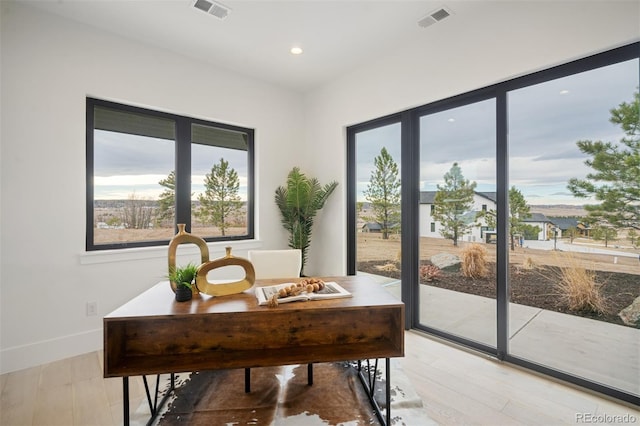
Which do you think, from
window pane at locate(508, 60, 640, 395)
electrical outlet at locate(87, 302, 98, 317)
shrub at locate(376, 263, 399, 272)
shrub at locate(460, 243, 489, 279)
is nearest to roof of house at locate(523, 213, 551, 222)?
window pane at locate(508, 60, 640, 395)

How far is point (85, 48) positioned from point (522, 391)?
4375mm

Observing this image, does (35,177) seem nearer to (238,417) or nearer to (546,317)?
(238,417)

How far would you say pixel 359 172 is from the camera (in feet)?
12.3

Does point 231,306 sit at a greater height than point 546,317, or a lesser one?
greater

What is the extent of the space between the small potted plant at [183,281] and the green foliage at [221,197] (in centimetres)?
193

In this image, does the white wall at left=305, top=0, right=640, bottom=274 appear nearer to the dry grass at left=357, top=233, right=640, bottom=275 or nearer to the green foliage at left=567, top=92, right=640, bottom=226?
the dry grass at left=357, top=233, right=640, bottom=275

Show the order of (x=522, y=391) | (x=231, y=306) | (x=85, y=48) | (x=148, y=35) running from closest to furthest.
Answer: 1. (x=231, y=306)
2. (x=522, y=391)
3. (x=85, y=48)
4. (x=148, y=35)

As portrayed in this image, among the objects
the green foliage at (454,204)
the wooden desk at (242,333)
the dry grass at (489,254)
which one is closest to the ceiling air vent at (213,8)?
the wooden desk at (242,333)

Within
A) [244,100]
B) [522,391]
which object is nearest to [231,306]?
[522,391]

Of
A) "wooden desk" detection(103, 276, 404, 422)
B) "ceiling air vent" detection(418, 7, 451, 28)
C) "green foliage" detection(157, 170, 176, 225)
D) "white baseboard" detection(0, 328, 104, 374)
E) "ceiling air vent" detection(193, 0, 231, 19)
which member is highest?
"ceiling air vent" detection(193, 0, 231, 19)

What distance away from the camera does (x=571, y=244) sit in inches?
86.4

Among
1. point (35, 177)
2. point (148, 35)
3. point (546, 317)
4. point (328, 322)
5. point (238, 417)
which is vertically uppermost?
point (148, 35)

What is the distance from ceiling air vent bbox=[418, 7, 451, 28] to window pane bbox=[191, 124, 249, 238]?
2337 mm

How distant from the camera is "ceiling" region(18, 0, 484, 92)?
246 centimetres
